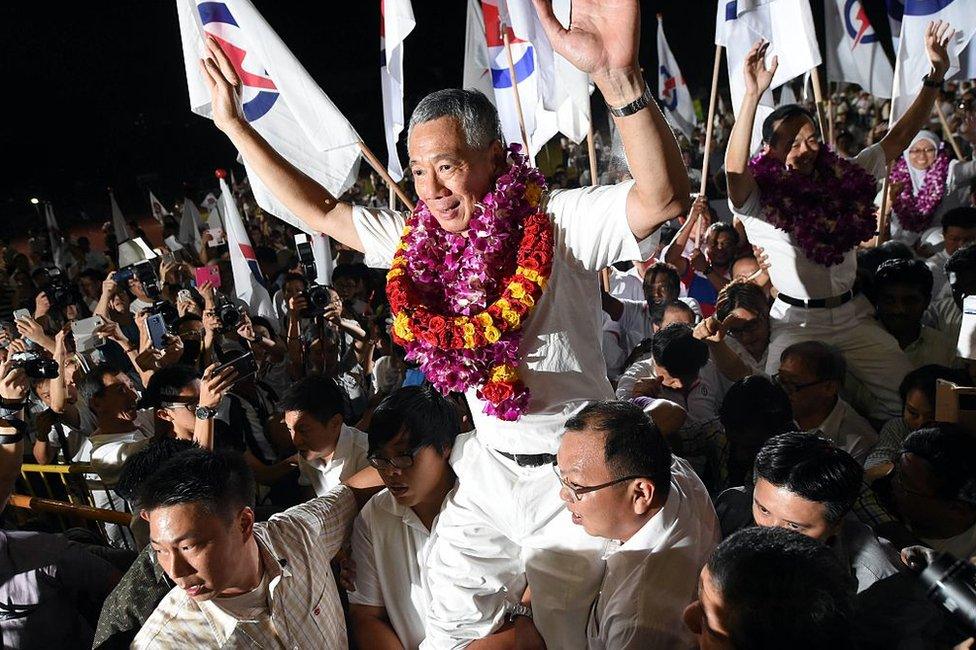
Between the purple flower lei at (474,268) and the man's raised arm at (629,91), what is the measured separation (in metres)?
0.52

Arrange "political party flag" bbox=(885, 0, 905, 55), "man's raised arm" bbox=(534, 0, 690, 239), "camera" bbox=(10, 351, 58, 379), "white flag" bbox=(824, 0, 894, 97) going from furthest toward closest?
"political party flag" bbox=(885, 0, 905, 55)
"white flag" bbox=(824, 0, 894, 97)
"camera" bbox=(10, 351, 58, 379)
"man's raised arm" bbox=(534, 0, 690, 239)

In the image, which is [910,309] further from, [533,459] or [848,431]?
[533,459]

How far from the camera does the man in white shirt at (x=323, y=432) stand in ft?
12.7

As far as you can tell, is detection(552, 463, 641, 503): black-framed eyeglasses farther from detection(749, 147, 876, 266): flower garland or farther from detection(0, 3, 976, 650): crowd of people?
detection(749, 147, 876, 266): flower garland

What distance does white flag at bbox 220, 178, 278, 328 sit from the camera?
672 centimetres

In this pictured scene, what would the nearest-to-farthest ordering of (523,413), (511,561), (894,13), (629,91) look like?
(629,91) < (523,413) < (511,561) < (894,13)

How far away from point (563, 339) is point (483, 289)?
31 centimetres

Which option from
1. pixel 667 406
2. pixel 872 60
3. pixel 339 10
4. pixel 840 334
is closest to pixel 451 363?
pixel 667 406

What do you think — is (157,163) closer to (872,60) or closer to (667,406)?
(872,60)

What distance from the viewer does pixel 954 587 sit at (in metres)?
1.42

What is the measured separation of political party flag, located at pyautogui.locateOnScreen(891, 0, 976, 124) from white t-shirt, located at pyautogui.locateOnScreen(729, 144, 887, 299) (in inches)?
63.1

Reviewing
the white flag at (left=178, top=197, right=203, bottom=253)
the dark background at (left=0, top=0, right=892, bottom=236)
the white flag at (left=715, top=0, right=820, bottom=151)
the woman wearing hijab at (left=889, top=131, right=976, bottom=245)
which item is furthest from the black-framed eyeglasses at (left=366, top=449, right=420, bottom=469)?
the dark background at (left=0, top=0, right=892, bottom=236)

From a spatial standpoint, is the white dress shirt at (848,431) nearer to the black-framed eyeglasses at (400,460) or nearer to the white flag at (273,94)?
the black-framed eyeglasses at (400,460)

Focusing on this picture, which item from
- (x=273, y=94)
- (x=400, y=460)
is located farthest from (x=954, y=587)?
(x=273, y=94)
